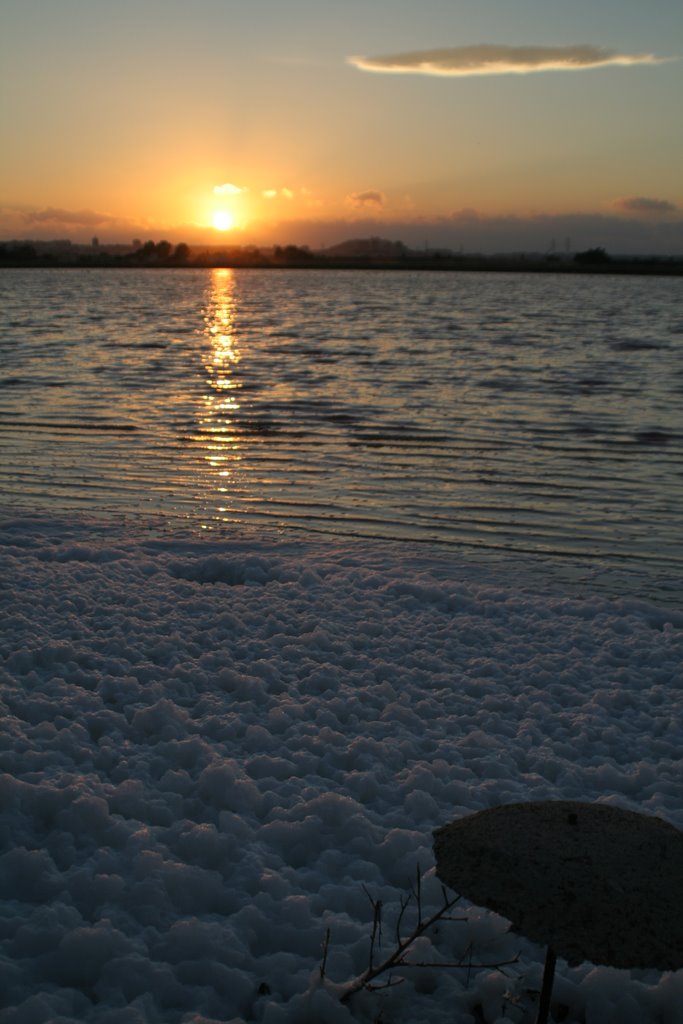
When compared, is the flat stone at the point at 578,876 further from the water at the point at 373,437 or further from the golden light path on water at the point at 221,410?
the golden light path on water at the point at 221,410

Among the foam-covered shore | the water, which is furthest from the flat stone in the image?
the water

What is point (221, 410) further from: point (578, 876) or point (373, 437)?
point (578, 876)

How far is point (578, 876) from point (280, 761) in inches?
104

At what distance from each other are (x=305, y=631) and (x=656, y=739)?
291cm

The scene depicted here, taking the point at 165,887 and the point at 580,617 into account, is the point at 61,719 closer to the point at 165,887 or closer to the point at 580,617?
the point at 165,887

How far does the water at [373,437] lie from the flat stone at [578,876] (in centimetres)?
632

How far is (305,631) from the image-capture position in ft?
25.4

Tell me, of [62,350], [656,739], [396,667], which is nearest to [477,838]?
[656,739]

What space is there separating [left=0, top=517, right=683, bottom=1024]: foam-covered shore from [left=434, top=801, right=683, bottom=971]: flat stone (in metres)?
0.90

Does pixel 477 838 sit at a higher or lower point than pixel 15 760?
higher

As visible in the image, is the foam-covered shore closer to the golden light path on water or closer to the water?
the water

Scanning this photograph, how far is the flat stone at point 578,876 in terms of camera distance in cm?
312

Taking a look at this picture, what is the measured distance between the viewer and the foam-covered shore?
4.03 meters

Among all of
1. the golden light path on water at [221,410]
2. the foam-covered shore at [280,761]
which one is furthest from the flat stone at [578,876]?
the golden light path on water at [221,410]
